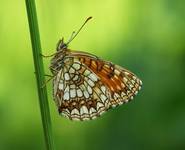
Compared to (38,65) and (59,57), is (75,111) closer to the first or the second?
(59,57)

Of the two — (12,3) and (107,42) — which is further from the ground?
(12,3)

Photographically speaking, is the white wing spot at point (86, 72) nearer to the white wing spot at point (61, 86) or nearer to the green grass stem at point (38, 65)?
the white wing spot at point (61, 86)

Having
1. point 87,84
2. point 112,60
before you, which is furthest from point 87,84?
point 112,60

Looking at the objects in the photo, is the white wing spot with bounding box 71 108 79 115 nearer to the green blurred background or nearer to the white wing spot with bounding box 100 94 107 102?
the white wing spot with bounding box 100 94 107 102

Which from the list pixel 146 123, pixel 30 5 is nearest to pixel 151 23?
pixel 146 123

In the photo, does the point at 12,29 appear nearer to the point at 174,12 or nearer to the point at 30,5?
the point at 174,12
